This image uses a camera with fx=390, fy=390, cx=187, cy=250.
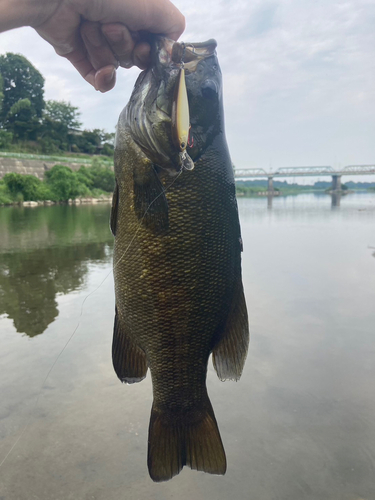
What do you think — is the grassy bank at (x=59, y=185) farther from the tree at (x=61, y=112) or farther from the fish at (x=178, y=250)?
the fish at (x=178, y=250)

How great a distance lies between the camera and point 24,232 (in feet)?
59.6

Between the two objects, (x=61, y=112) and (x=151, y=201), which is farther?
(x=61, y=112)

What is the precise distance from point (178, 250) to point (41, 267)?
9.92m

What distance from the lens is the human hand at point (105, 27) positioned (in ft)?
5.91

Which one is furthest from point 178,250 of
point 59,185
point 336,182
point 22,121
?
point 336,182

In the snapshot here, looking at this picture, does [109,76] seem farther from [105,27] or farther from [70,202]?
[70,202]

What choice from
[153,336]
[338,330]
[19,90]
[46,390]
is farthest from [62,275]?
[19,90]

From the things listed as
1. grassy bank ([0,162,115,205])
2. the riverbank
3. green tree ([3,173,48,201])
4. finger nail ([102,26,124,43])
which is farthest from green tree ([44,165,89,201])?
finger nail ([102,26,124,43])

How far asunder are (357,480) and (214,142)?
3005 millimetres

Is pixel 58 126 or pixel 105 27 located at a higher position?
pixel 58 126

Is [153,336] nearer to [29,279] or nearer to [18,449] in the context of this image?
[18,449]

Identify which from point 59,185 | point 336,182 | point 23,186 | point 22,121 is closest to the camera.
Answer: point 23,186

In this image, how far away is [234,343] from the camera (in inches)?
76.7

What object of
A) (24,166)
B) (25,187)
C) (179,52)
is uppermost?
(24,166)
